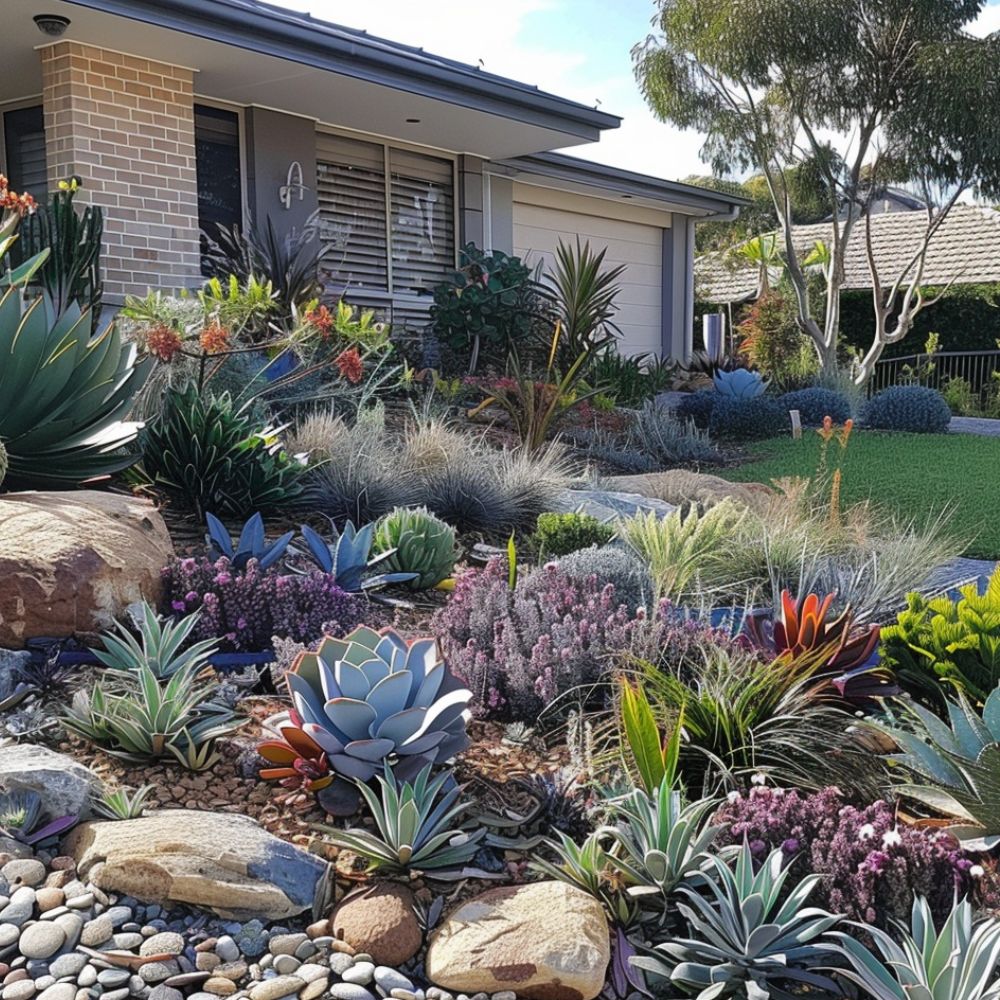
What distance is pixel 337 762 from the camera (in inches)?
121

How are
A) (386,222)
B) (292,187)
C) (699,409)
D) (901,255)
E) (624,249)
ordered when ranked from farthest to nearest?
(901,255), (624,249), (386,222), (699,409), (292,187)

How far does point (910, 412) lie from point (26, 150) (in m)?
9.69

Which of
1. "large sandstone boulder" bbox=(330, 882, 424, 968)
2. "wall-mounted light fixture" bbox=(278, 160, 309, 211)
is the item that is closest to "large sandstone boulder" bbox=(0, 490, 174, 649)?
"large sandstone boulder" bbox=(330, 882, 424, 968)

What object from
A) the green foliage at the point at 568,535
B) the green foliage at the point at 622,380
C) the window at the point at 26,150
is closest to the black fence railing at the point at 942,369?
the green foliage at the point at 622,380

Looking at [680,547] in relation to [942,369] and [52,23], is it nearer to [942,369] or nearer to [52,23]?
[52,23]

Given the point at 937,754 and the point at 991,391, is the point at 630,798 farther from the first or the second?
the point at 991,391

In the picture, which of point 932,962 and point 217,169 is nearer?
point 932,962

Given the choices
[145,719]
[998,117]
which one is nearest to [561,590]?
[145,719]

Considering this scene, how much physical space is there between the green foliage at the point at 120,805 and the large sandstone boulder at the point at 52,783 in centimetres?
3

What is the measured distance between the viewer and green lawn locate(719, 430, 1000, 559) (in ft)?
24.6

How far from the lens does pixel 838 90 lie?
54.0ft

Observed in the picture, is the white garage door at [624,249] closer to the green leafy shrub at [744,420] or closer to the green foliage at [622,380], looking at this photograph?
the green foliage at [622,380]

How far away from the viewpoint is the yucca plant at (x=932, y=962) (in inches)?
93.5

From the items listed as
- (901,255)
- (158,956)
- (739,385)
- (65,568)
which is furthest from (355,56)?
(901,255)
